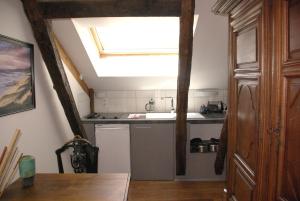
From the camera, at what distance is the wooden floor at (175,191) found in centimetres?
285

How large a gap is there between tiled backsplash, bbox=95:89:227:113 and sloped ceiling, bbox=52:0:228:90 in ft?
0.31

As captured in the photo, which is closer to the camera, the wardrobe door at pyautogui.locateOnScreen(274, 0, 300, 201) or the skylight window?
the wardrobe door at pyautogui.locateOnScreen(274, 0, 300, 201)

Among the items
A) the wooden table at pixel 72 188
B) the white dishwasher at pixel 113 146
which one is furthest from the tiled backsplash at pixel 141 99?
the wooden table at pixel 72 188

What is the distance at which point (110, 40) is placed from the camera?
3.20m

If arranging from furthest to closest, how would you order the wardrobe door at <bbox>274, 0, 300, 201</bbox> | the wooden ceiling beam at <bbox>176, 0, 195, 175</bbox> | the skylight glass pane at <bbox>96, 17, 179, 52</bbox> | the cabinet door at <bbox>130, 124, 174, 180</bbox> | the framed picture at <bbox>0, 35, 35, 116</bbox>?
the cabinet door at <bbox>130, 124, 174, 180</bbox>
the skylight glass pane at <bbox>96, 17, 179, 52</bbox>
the wooden ceiling beam at <bbox>176, 0, 195, 175</bbox>
the framed picture at <bbox>0, 35, 35, 116</bbox>
the wardrobe door at <bbox>274, 0, 300, 201</bbox>

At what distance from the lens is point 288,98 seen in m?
0.98

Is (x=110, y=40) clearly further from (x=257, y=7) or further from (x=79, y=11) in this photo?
(x=257, y=7)

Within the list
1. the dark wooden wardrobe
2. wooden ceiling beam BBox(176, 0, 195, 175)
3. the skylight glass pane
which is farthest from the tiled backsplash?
the dark wooden wardrobe

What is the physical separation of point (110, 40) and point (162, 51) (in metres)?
0.72

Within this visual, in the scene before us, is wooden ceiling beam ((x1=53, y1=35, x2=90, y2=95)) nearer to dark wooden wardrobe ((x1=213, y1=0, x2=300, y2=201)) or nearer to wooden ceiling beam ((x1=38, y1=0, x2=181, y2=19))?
wooden ceiling beam ((x1=38, y1=0, x2=181, y2=19))

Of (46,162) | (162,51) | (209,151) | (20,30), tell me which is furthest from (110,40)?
(209,151)

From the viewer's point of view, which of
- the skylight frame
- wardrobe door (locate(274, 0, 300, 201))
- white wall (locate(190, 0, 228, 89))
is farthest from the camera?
the skylight frame

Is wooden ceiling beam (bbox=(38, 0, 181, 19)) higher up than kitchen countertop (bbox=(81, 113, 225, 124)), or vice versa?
wooden ceiling beam (bbox=(38, 0, 181, 19))

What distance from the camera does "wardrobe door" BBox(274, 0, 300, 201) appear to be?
3.04 ft
